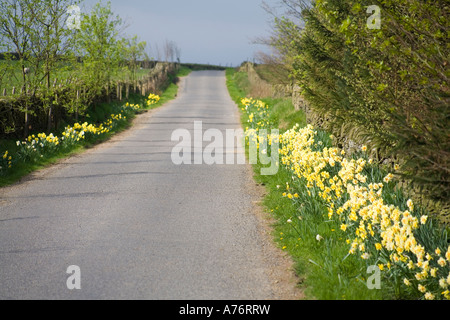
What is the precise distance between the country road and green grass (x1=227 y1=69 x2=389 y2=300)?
22 cm

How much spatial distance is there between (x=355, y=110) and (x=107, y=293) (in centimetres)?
532

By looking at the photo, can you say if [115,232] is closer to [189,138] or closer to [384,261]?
[384,261]

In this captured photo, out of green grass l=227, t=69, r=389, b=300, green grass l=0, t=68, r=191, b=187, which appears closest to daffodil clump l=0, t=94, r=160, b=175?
green grass l=0, t=68, r=191, b=187

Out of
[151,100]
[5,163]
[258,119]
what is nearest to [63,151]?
[5,163]

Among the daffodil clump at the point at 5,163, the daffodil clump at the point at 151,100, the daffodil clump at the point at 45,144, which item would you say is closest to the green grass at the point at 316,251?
the daffodil clump at the point at 5,163

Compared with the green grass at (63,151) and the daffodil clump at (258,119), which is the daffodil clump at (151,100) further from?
the daffodil clump at (258,119)

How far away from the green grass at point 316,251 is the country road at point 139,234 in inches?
8.5

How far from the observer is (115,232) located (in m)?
6.75

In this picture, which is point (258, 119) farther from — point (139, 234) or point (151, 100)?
point (151, 100)

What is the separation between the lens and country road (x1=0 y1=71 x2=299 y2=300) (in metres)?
5.00

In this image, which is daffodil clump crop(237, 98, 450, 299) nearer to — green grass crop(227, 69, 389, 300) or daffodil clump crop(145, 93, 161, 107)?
green grass crop(227, 69, 389, 300)

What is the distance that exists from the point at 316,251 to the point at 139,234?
8.16ft

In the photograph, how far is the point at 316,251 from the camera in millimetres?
5785

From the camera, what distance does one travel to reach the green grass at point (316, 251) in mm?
4691
